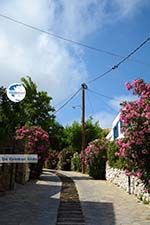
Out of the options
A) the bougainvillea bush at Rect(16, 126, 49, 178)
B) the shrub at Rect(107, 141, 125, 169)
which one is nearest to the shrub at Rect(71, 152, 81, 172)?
the bougainvillea bush at Rect(16, 126, 49, 178)

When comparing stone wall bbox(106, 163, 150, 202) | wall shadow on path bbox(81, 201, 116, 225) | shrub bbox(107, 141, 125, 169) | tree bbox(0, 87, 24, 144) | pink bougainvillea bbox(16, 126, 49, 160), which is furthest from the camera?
pink bougainvillea bbox(16, 126, 49, 160)

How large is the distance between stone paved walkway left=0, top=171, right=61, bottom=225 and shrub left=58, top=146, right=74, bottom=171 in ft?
78.9

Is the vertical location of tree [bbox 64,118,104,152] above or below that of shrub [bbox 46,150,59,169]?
above

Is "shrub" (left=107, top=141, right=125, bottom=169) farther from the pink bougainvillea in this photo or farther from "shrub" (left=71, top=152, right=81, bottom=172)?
"shrub" (left=71, top=152, right=81, bottom=172)

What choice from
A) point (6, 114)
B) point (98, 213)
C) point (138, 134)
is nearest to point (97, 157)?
point (6, 114)

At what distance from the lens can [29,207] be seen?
1355 cm

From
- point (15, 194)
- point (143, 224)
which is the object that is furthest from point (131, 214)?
point (15, 194)

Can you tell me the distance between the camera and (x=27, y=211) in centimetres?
1271

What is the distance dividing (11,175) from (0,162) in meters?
1.57

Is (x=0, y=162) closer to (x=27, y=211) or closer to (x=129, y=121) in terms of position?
(x=27, y=211)

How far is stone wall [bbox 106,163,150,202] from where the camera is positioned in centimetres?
1561

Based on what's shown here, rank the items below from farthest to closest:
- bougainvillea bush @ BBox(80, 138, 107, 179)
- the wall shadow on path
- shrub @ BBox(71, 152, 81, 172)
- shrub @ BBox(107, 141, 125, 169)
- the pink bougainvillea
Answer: shrub @ BBox(71, 152, 81, 172)
bougainvillea bush @ BBox(80, 138, 107, 179)
the pink bougainvillea
shrub @ BBox(107, 141, 125, 169)
the wall shadow on path

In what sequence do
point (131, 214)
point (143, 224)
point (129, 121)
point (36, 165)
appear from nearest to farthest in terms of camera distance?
point (143, 224), point (129, 121), point (131, 214), point (36, 165)

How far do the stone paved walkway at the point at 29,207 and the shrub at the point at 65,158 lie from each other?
2405 cm
